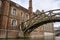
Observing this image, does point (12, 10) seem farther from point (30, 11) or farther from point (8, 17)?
point (30, 11)

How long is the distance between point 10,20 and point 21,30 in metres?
2.77

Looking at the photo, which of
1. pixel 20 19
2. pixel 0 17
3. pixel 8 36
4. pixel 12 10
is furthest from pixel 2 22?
pixel 20 19

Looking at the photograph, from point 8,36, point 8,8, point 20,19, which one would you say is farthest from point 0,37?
point 20,19

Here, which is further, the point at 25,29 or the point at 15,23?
the point at 15,23

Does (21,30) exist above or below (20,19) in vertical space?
below

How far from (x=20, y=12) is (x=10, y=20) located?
4166mm

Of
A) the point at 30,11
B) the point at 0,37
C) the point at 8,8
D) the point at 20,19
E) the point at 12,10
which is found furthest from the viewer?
the point at 30,11

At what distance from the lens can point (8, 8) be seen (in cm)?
2022

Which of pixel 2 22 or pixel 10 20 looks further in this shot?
pixel 10 20

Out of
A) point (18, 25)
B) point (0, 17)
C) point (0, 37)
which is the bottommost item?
point (0, 37)

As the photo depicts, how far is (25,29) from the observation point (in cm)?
2081

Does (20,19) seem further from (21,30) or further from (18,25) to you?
(21,30)

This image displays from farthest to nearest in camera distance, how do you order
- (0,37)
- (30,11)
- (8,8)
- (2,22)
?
(30,11), (8,8), (2,22), (0,37)

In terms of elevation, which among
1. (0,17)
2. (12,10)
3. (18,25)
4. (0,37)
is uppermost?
(12,10)
